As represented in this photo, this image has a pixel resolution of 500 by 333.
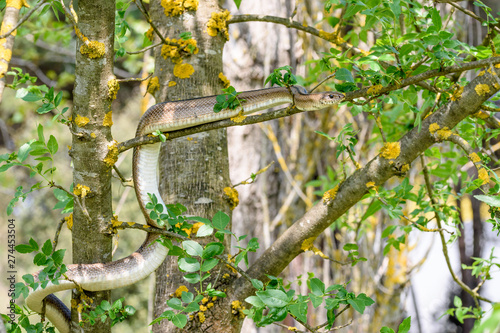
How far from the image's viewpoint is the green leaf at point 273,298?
1.19m

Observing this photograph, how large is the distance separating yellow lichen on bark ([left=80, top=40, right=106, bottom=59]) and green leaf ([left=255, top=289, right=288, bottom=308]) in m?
0.91

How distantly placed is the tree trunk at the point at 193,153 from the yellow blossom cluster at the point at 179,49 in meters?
0.03

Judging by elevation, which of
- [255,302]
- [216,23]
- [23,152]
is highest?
[216,23]

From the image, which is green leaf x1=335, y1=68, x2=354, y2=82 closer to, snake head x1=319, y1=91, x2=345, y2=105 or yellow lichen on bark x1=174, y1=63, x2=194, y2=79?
snake head x1=319, y1=91, x2=345, y2=105

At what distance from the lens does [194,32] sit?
2.09 meters

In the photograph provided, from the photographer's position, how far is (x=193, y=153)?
197 centimetres

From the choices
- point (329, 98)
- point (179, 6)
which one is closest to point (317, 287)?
point (329, 98)

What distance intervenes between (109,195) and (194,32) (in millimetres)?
885

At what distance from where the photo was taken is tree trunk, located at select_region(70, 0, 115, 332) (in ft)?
4.94

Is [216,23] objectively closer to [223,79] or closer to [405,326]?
[223,79]

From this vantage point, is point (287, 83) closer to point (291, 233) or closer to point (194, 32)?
point (291, 233)

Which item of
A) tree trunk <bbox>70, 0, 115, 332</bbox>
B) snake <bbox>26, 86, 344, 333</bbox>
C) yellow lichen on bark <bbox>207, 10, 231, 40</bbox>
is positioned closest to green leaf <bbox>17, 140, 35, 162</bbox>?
tree trunk <bbox>70, 0, 115, 332</bbox>

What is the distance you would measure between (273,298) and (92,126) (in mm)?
813

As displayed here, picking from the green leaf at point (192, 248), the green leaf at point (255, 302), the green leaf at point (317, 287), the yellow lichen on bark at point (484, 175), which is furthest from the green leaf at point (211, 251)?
the yellow lichen on bark at point (484, 175)
